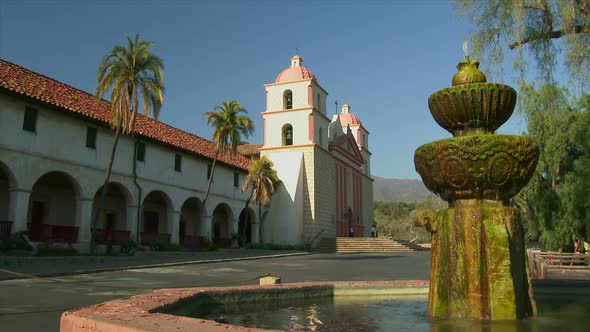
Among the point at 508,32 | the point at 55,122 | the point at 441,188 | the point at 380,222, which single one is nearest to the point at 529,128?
the point at 508,32

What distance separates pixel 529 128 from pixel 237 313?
67.8ft

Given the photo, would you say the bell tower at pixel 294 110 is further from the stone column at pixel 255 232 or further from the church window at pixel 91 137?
the church window at pixel 91 137

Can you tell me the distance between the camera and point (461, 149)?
567 centimetres

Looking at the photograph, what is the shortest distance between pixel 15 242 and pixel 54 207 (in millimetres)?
5872

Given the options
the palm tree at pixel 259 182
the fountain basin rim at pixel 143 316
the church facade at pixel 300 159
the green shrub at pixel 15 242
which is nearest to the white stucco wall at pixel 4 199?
the green shrub at pixel 15 242

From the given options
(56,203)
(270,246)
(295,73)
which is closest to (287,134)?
(295,73)


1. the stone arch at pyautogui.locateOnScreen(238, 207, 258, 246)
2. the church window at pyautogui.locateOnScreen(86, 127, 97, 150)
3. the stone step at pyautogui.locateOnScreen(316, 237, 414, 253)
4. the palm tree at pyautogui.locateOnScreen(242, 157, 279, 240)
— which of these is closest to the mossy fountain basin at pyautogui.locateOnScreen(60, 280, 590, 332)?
the church window at pyautogui.locateOnScreen(86, 127, 97, 150)

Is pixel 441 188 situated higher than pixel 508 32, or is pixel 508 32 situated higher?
pixel 508 32

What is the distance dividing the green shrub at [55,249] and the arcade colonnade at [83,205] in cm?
31

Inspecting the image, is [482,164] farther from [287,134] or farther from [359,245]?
[287,134]

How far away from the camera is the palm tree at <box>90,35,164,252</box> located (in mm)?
20500

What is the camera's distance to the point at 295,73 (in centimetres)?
3862

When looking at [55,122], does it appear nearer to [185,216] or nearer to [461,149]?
[185,216]

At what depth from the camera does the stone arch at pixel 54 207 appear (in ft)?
63.1
